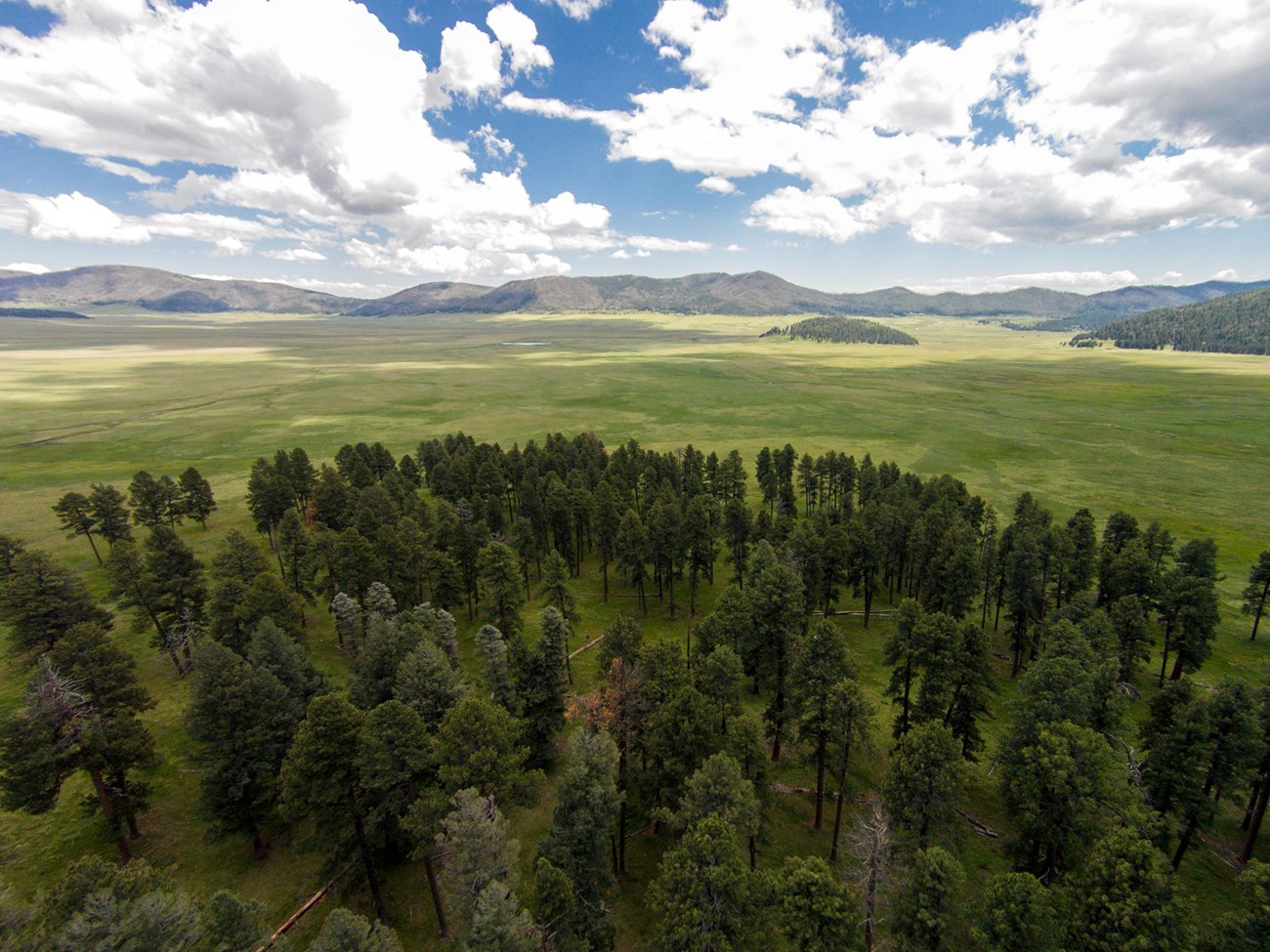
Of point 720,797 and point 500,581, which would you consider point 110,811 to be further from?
point 720,797

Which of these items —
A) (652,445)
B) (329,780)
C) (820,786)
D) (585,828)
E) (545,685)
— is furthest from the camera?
(652,445)

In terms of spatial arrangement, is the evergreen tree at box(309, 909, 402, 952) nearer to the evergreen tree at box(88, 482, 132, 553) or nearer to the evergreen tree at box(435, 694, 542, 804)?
the evergreen tree at box(435, 694, 542, 804)

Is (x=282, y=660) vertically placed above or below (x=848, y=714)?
below

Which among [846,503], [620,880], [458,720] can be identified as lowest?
[620,880]

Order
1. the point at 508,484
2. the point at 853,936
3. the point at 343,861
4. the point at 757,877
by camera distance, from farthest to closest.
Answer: the point at 508,484 < the point at 343,861 < the point at 757,877 < the point at 853,936

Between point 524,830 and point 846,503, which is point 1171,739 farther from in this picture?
point 846,503

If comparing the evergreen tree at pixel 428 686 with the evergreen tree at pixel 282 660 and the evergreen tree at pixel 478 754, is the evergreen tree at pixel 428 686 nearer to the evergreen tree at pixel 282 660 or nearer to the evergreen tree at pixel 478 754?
the evergreen tree at pixel 478 754

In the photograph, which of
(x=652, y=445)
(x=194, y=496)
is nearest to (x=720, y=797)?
(x=194, y=496)

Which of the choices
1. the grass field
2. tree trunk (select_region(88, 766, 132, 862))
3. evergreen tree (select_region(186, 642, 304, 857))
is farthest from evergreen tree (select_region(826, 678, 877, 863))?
tree trunk (select_region(88, 766, 132, 862))

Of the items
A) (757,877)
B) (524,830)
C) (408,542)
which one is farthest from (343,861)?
(408,542)
